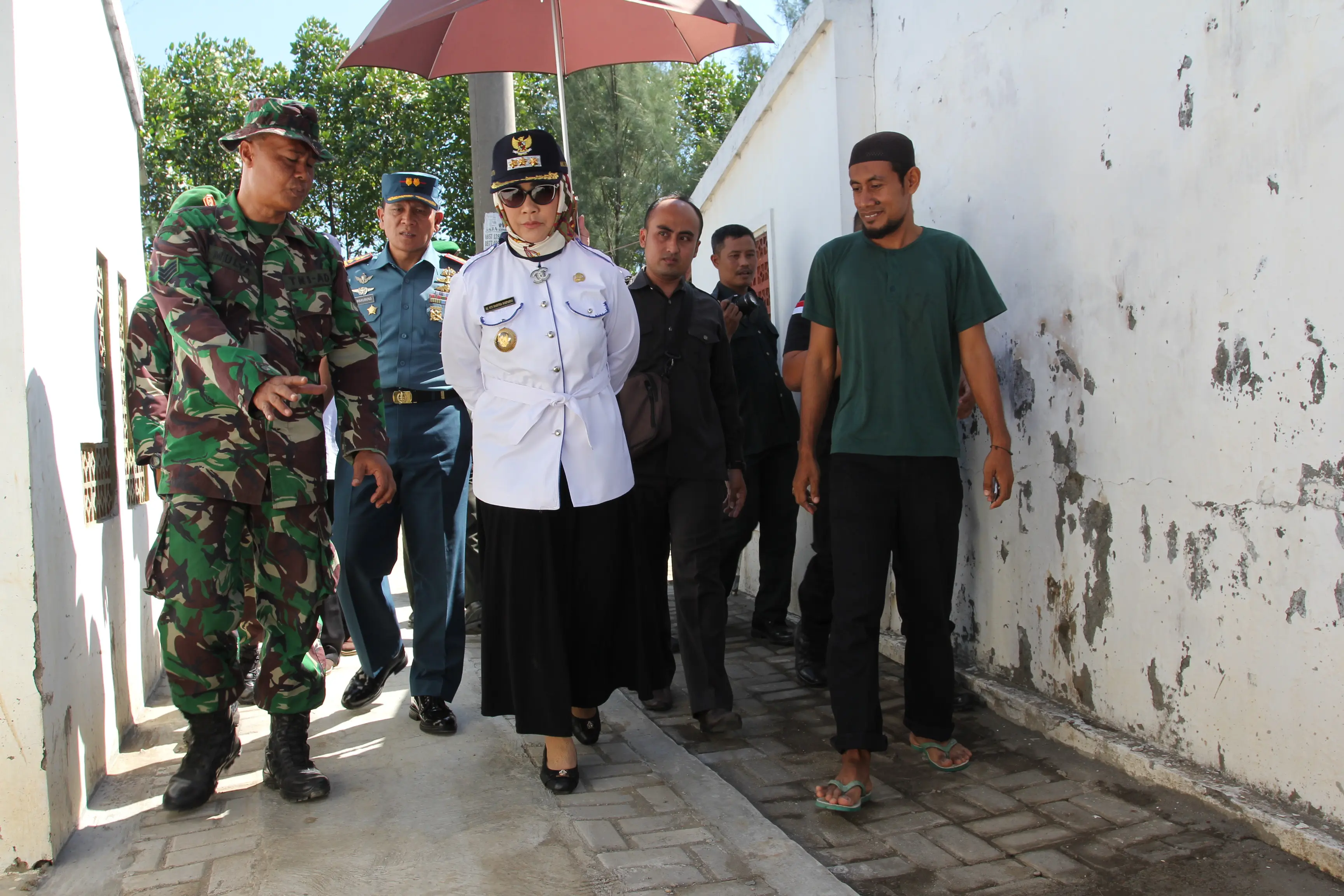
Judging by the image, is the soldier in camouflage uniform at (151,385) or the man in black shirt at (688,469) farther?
the man in black shirt at (688,469)

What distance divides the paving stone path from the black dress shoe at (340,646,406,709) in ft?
3.87

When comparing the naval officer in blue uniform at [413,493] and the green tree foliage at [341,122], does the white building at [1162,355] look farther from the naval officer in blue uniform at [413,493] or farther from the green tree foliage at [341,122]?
the green tree foliage at [341,122]

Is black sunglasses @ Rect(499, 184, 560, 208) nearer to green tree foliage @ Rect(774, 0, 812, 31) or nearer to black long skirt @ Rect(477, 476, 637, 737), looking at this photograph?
black long skirt @ Rect(477, 476, 637, 737)

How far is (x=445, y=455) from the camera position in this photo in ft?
14.0

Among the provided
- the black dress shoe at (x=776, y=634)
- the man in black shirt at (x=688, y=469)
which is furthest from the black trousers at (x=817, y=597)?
the black dress shoe at (x=776, y=634)

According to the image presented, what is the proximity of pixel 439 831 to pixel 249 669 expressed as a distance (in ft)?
4.92

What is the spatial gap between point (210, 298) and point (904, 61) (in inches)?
127

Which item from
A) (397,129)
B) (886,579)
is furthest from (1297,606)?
(397,129)

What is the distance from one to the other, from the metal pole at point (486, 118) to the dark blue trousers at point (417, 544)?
7.45 ft

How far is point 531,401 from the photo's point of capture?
11.2 ft

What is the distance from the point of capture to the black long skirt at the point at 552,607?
3441 millimetres

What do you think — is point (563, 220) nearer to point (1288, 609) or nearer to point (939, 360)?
point (939, 360)

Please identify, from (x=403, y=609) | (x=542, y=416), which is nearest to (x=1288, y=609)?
(x=542, y=416)

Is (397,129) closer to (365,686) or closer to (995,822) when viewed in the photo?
(365,686)
